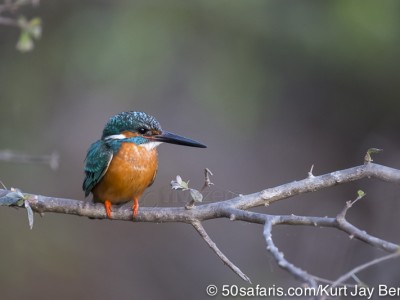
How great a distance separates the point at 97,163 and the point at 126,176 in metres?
0.18

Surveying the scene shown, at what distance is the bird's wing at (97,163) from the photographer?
12.3 feet

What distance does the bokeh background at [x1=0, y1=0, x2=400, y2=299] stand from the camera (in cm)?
545

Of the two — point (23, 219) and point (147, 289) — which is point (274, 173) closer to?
point (147, 289)

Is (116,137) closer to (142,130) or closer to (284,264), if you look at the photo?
(142,130)

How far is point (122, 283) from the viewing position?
21.0 feet

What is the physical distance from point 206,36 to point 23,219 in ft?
7.50

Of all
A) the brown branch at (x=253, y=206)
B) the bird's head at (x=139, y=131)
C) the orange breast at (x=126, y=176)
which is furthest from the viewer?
the bird's head at (x=139, y=131)

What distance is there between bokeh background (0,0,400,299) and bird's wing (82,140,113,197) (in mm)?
1379

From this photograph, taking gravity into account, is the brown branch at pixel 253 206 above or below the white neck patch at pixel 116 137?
below

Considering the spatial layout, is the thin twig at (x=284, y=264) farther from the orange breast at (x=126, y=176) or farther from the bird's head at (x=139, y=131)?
the bird's head at (x=139, y=131)

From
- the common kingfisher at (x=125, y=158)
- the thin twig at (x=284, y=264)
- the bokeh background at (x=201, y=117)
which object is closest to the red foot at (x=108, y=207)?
the common kingfisher at (x=125, y=158)

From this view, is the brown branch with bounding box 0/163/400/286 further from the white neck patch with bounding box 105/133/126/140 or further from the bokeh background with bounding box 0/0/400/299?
the bokeh background with bounding box 0/0/400/299

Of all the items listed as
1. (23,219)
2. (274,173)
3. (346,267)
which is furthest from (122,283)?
(346,267)

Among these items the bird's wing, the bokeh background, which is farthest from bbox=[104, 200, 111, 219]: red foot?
the bokeh background
